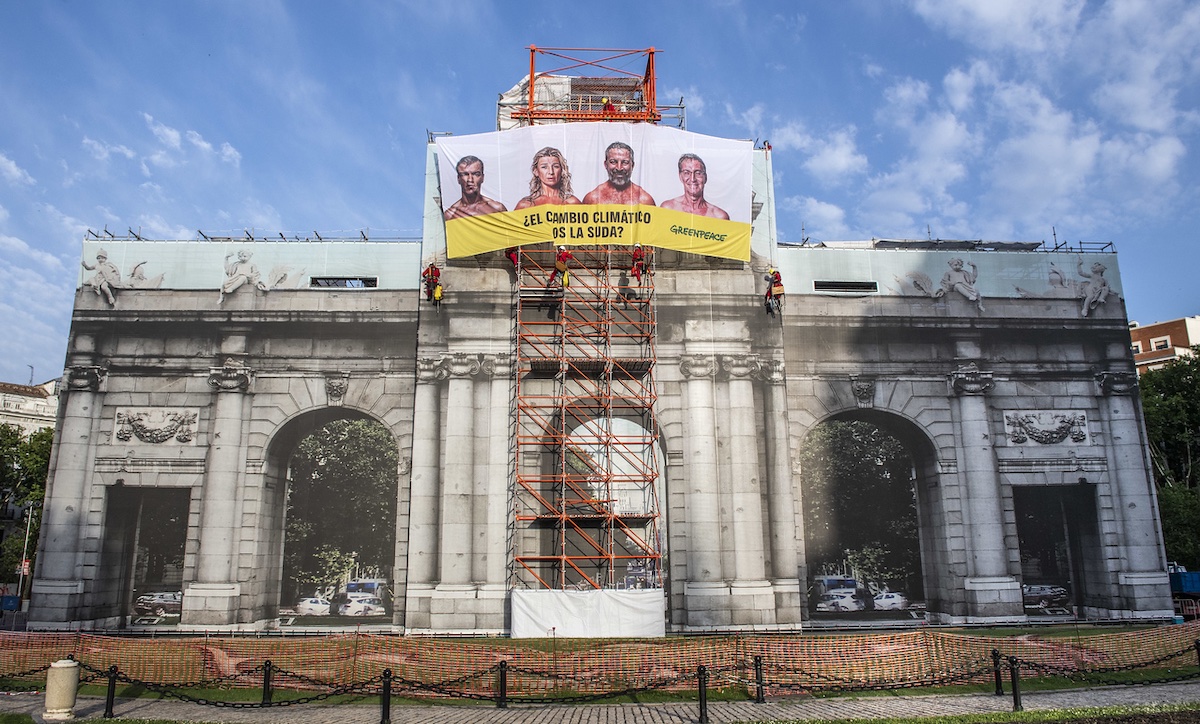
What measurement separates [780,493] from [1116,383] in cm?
1420

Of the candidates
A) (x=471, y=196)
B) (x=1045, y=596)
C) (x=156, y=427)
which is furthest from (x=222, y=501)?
(x=1045, y=596)

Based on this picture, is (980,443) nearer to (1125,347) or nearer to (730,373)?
(1125,347)

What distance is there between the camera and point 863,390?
32250 millimetres

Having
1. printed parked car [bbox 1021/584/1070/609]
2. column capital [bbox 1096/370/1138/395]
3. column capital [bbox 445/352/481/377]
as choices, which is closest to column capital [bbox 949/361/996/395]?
column capital [bbox 1096/370/1138/395]

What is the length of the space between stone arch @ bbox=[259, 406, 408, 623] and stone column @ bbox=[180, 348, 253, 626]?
103 cm

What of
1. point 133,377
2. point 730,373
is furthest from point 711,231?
point 133,377

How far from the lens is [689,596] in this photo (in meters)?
28.8

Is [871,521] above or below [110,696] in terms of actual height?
above

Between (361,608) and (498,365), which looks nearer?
(498,365)

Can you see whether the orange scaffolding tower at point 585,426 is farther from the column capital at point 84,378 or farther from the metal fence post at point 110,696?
the column capital at point 84,378

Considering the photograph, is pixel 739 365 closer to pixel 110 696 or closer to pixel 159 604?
pixel 110 696

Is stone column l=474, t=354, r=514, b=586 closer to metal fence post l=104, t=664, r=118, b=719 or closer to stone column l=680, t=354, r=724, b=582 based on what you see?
stone column l=680, t=354, r=724, b=582

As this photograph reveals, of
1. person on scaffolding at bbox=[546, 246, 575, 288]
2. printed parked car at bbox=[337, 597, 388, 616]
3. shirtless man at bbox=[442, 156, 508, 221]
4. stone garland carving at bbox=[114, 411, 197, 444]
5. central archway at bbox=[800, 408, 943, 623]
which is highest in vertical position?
shirtless man at bbox=[442, 156, 508, 221]

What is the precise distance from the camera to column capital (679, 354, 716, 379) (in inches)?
1196
